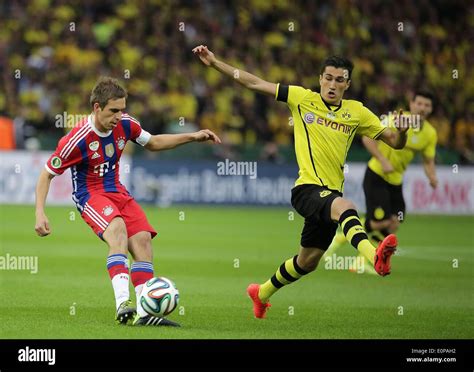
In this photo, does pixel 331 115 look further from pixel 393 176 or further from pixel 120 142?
pixel 393 176

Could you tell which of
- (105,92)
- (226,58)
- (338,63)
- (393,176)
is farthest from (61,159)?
(226,58)

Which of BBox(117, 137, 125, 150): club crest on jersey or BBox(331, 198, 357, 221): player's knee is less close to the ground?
BBox(117, 137, 125, 150): club crest on jersey

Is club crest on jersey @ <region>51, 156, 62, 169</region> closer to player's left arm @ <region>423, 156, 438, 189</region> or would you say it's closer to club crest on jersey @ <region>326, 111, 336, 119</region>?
club crest on jersey @ <region>326, 111, 336, 119</region>

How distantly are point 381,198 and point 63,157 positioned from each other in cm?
606

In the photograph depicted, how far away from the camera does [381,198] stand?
13727 millimetres

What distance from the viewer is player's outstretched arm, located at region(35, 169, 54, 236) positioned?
8328 mm

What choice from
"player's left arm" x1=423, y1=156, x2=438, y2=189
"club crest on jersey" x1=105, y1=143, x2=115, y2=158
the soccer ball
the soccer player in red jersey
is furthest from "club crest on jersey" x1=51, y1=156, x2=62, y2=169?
"player's left arm" x1=423, y1=156, x2=438, y2=189

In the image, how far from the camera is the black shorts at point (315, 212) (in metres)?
8.70

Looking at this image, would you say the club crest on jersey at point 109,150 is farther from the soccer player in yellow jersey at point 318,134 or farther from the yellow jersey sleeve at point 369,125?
the yellow jersey sleeve at point 369,125

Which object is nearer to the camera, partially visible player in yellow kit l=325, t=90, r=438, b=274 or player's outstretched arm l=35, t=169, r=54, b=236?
player's outstretched arm l=35, t=169, r=54, b=236

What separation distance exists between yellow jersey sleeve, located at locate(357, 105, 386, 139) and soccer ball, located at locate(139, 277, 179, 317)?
7.95 ft

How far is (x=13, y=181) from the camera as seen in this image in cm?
2350

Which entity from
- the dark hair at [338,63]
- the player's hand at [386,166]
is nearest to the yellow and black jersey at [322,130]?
the dark hair at [338,63]
